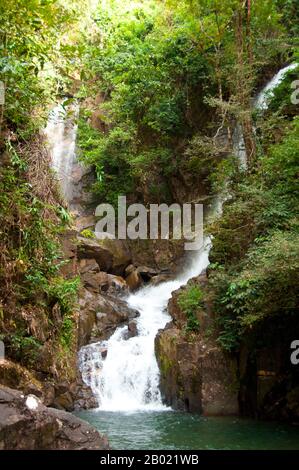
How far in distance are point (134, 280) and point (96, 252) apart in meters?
→ 1.92

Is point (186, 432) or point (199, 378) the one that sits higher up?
point (199, 378)

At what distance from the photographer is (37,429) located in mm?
4547

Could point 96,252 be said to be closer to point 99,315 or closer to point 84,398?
point 99,315

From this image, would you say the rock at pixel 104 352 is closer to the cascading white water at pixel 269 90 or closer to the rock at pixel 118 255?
the rock at pixel 118 255

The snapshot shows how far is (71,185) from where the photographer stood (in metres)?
22.7

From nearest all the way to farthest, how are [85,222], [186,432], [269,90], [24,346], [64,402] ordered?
[24,346] < [186,432] < [64,402] < [269,90] < [85,222]

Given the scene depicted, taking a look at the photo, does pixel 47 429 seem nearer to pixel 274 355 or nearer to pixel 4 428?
pixel 4 428

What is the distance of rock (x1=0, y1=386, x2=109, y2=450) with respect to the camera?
4.36m

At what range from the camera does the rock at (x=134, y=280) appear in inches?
695

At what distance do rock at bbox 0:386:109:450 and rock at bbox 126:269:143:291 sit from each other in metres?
12.6

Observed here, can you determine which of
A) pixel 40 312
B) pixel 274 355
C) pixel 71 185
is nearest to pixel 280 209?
pixel 274 355

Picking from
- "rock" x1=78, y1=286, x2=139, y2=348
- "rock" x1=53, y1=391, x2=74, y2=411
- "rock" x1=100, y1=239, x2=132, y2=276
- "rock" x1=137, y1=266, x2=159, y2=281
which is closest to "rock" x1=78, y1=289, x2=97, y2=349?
"rock" x1=78, y1=286, x2=139, y2=348

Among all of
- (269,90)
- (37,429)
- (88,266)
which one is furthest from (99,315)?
(37,429)
